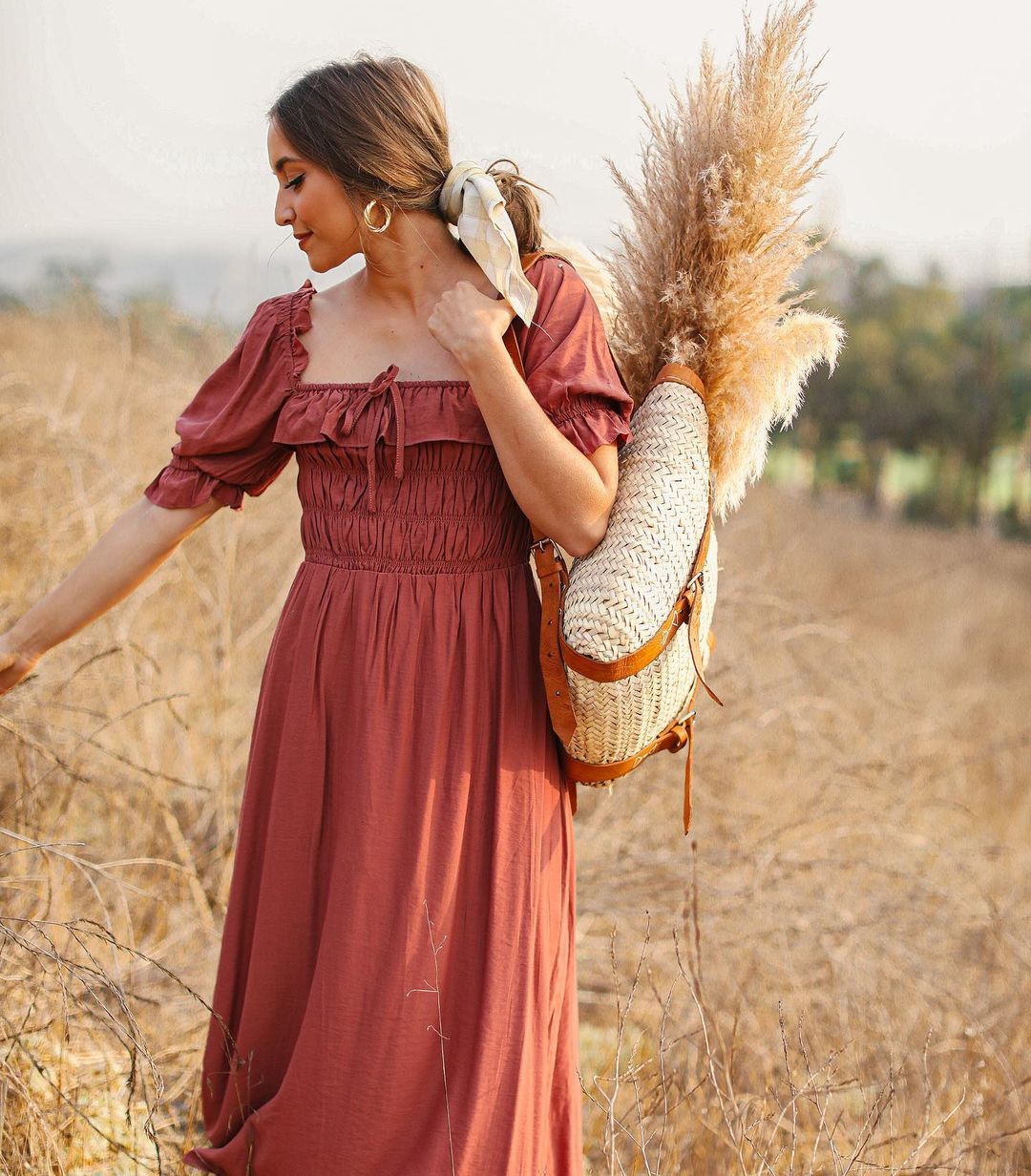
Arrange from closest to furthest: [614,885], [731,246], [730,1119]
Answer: [731,246] < [730,1119] < [614,885]

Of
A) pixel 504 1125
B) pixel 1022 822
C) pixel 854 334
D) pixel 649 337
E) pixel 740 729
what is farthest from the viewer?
pixel 854 334

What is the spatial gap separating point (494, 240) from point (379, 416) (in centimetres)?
29

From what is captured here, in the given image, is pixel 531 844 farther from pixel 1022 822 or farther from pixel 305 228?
pixel 1022 822

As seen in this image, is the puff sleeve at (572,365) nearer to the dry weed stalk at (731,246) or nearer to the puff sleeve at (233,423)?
the dry weed stalk at (731,246)

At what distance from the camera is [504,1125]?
1621 millimetres

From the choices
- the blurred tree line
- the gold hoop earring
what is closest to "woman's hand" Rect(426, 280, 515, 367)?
the gold hoop earring

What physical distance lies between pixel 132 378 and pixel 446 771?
9.80ft

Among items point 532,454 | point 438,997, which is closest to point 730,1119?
point 438,997

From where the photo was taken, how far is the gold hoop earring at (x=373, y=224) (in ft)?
5.29

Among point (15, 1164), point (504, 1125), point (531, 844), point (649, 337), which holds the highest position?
point (649, 337)

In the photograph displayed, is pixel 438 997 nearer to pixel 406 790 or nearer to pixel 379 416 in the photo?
pixel 406 790

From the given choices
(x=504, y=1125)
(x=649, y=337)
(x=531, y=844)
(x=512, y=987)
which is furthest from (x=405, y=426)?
(x=504, y=1125)

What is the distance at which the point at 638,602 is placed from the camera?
5.05 feet

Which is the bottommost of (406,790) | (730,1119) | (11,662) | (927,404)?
(730,1119)
